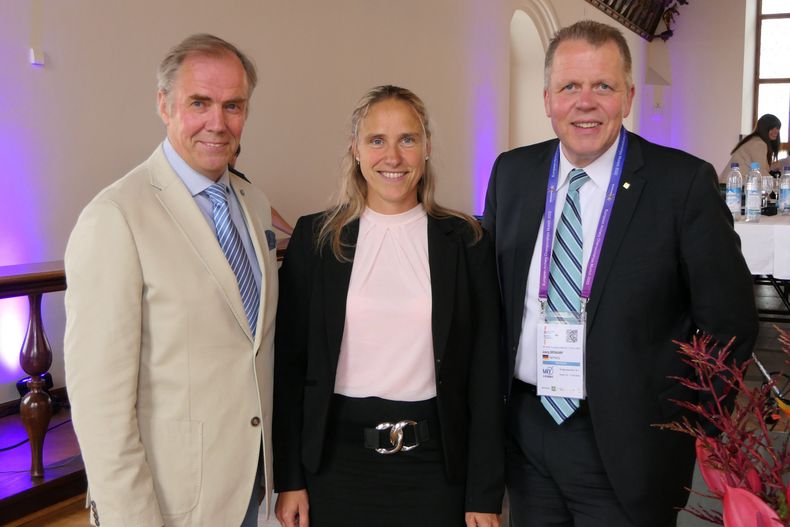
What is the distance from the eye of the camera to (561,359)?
6.15 ft

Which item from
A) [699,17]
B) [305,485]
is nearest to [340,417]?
[305,485]

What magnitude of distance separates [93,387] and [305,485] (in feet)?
2.12

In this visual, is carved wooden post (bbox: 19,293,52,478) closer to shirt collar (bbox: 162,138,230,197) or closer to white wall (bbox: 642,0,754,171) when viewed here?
shirt collar (bbox: 162,138,230,197)

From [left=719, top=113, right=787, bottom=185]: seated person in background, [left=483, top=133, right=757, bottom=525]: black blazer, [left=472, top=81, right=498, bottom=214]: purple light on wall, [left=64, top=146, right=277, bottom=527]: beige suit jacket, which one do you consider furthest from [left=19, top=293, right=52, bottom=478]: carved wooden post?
[left=472, top=81, right=498, bottom=214]: purple light on wall

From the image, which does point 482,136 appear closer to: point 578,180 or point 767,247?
point 767,247

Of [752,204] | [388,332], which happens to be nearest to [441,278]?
[388,332]

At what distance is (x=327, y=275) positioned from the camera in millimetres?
1930

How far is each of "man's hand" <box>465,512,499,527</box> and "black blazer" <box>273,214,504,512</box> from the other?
0.05 feet

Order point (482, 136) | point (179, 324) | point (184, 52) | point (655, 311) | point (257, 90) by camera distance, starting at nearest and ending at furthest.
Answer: point (179, 324) → point (184, 52) → point (655, 311) → point (257, 90) → point (482, 136)

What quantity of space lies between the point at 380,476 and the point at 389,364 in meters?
0.28

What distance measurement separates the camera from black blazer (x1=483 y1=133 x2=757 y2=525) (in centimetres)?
182

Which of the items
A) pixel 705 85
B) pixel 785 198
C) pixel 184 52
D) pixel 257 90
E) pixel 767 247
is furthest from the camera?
pixel 705 85

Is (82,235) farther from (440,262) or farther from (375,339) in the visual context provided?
(440,262)

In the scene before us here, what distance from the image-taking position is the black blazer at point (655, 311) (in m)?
1.82
